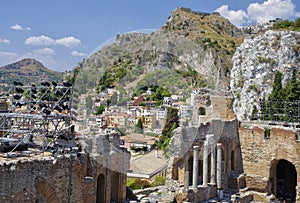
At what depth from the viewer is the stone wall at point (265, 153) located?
24.1 metres

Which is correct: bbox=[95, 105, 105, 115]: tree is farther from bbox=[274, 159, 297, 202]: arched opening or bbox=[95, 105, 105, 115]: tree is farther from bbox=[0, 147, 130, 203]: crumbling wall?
bbox=[274, 159, 297, 202]: arched opening

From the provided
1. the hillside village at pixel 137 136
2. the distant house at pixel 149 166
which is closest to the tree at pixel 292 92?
the hillside village at pixel 137 136

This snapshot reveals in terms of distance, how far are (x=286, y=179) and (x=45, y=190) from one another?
1992 cm

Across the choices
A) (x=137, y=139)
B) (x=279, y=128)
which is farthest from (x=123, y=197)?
(x=137, y=139)

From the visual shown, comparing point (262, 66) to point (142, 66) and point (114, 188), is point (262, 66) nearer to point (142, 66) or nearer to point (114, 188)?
point (142, 66)

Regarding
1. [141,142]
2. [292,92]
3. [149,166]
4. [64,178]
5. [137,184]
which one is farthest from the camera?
[292,92]

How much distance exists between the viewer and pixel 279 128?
24.7 m

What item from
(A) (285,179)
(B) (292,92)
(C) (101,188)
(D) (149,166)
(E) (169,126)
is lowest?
(D) (149,166)

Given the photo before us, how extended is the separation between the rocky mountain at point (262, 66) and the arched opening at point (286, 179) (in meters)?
22.3

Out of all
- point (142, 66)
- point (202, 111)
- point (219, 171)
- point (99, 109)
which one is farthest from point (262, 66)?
point (99, 109)

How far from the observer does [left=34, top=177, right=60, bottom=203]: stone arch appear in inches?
512

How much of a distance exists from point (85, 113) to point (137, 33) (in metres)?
4.59

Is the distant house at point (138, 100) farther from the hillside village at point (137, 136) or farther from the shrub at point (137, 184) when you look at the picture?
the shrub at point (137, 184)

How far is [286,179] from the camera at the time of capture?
89.8ft
